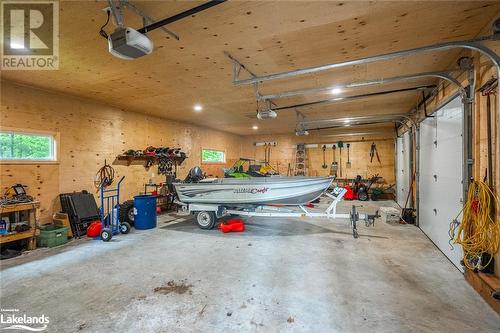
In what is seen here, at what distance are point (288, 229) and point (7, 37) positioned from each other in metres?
5.01

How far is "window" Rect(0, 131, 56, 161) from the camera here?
3873mm

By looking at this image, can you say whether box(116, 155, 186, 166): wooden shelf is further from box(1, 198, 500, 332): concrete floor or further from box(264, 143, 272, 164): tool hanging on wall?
box(264, 143, 272, 164): tool hanging on wall

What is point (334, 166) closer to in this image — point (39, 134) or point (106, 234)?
point (106, 234)

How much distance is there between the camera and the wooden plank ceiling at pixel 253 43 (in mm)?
2092

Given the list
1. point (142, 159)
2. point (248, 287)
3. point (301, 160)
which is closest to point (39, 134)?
point (142, 159)

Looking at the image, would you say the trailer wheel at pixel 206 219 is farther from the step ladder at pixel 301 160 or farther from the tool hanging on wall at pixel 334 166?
the tool hanging on wall at pixel 334 166

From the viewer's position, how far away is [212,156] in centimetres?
917

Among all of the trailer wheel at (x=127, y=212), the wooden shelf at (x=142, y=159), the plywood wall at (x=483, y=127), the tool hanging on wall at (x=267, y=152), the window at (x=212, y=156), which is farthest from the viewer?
the tool hanging on wall at (x=267, y=152)

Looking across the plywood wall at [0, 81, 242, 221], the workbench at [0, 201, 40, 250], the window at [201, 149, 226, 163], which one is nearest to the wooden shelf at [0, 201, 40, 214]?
the workbench at [0, 201, 40, 250]

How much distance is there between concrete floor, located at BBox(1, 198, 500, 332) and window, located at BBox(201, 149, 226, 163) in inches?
186

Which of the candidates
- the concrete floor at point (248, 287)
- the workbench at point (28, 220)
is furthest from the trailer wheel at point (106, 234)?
the workbench at point (28, 220)

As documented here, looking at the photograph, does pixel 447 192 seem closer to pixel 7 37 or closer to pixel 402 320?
pixel 402 320

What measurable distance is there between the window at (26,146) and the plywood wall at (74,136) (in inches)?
5.1

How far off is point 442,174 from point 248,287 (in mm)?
3279
